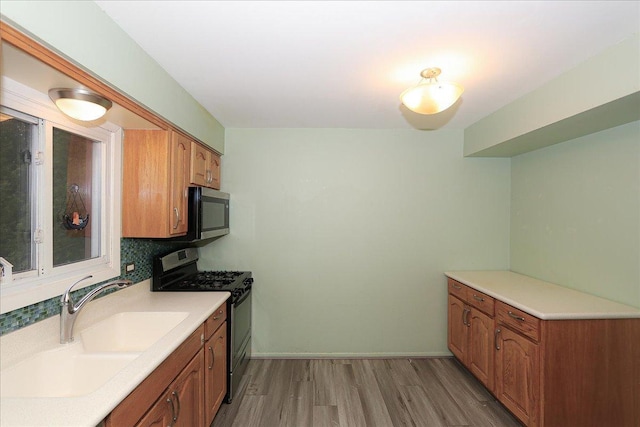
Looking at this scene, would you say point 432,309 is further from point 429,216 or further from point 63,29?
point 63,29

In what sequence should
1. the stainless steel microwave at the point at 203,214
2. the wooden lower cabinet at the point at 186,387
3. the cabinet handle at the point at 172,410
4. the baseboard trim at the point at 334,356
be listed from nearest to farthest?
1. the wooden lower cabinet at the point at 186,387
2. the cabinet handle at the point at 172,410
3. the stainless steel microwave at the point at 203,214
4. the baseboard trim at the point at 334,356

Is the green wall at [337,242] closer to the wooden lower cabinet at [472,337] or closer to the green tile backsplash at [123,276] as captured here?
the wooden lower cabinet at [472,337]

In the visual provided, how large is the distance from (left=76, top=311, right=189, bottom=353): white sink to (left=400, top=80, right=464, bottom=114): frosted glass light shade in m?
1.91

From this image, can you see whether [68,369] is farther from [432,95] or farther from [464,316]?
[464,316]

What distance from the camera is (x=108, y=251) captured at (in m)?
2.06

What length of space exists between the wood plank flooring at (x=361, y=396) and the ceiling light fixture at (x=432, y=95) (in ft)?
7.23

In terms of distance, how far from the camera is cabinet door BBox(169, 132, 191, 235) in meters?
2.20

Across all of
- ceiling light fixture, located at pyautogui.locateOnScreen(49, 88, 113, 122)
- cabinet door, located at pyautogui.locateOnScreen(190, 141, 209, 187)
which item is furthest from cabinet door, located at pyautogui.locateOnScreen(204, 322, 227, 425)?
ceiling light fixture, located at pyautogui.locateOnScreen(49, 88, 113, 122)

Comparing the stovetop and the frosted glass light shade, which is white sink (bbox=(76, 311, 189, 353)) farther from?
the frosted glass light shade

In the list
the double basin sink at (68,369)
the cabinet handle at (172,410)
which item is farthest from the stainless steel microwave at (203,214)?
the cabinet handle at (172,410)

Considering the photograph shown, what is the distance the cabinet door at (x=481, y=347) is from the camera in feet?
8.07

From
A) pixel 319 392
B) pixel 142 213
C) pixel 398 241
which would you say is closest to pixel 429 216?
pixel 398 241

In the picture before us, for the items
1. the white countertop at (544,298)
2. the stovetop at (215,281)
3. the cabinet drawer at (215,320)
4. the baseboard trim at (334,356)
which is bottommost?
the baseboard trim at (334,356)

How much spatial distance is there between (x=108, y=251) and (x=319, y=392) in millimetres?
1969
